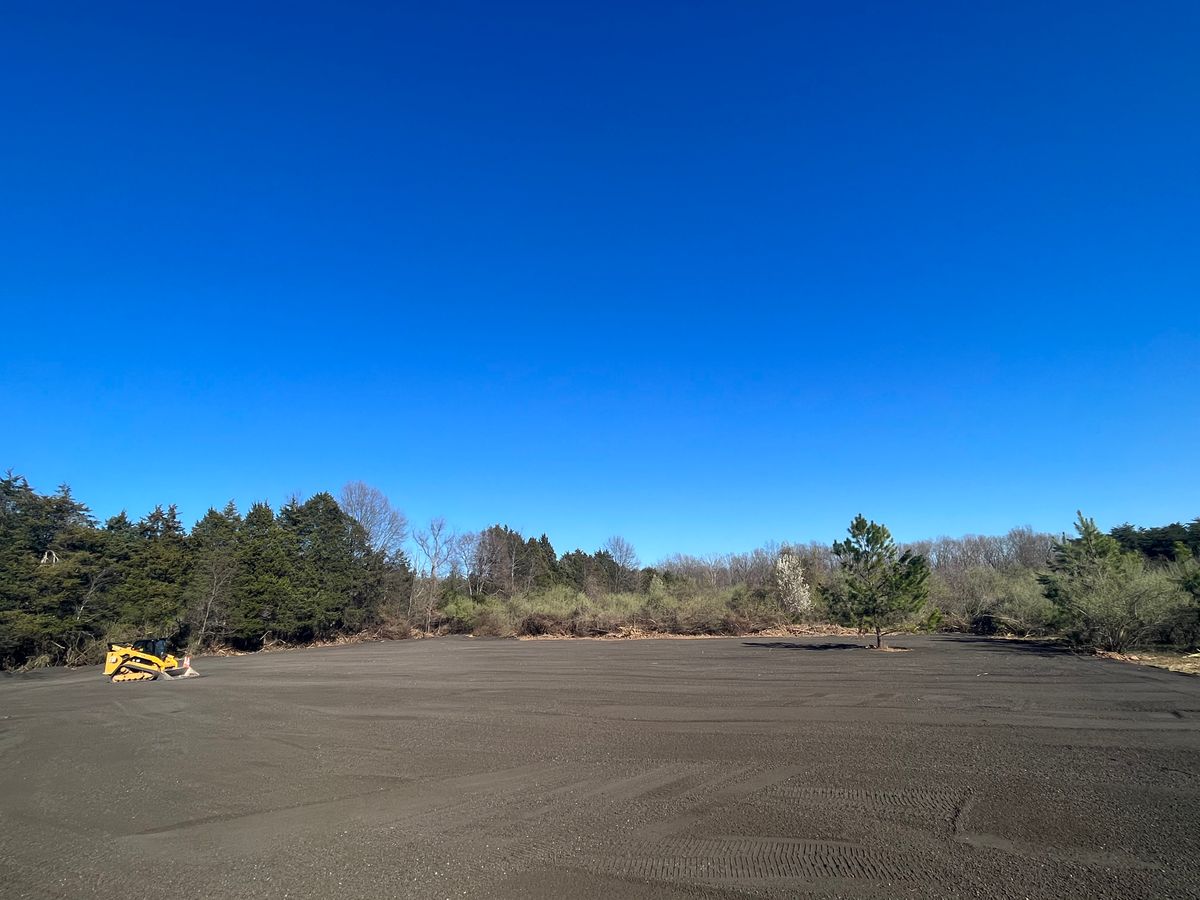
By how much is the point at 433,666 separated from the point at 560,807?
809 inches

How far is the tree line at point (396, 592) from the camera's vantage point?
25.8 metres

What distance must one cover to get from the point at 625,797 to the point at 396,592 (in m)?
55.1

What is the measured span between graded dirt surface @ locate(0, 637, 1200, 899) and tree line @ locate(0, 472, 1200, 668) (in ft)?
41.6

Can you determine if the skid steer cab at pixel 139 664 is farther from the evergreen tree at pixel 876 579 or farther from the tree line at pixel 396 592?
the evergreen tree at pixel 876 579

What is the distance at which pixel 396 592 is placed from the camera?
57031mm

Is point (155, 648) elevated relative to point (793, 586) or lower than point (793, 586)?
lower

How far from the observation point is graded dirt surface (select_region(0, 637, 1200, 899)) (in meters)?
4.43

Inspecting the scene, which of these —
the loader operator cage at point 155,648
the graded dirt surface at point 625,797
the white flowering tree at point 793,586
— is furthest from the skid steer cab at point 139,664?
the white flowering tree at point 793,586

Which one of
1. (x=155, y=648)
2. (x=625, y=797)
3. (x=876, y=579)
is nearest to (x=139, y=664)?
(x=155, y=648)

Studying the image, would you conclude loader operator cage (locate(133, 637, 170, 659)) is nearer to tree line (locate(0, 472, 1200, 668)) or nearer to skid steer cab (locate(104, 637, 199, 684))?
skid steer cab (locate(104, 637, 199, 684))

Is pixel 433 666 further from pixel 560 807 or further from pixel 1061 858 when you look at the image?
pixel 1061 858

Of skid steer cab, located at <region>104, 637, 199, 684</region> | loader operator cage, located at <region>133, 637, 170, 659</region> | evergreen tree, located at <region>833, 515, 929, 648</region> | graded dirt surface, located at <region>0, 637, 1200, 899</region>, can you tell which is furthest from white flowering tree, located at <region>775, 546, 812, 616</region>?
loader operator cage, located at <region>133, 637, 170, 659</region>

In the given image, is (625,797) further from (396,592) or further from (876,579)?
(396,592)

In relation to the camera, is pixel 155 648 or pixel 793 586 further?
pixel 793 586
